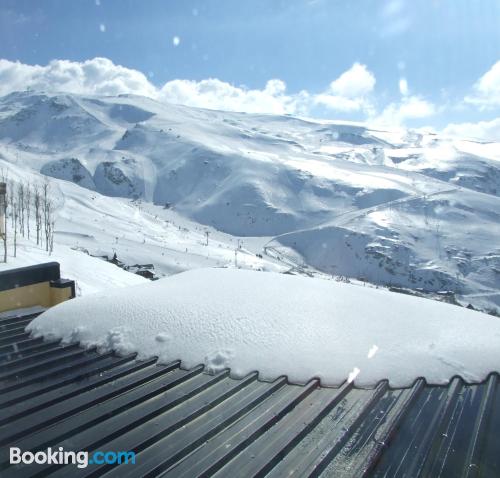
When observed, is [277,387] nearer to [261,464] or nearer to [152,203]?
[261,464]

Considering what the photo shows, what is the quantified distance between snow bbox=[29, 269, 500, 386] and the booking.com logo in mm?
1668

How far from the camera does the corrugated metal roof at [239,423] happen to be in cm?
315

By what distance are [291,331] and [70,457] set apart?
9.39 ft

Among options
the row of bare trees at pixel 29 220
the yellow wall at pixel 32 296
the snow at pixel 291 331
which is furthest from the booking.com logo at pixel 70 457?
the row of bare trees at pixel 29 220

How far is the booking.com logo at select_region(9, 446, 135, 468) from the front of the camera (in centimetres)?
318

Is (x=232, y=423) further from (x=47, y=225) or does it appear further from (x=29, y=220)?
(x=29, y=220)

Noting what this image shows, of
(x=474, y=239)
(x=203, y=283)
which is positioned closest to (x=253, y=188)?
(x=474, y=239)

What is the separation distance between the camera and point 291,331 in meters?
5.41

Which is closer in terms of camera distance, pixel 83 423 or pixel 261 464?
pixel 261 464

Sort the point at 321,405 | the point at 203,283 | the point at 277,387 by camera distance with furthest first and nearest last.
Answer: the point at 203,283, the point at 277,387, the point at 321,405

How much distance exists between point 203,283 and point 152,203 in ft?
575

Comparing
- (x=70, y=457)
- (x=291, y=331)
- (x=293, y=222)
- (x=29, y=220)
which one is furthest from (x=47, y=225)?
(x=293, y=222)

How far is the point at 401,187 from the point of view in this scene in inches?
6998

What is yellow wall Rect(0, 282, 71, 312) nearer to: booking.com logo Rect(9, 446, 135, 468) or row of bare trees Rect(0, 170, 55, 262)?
booking.com logo Rect(9, 446, 135, 468)
